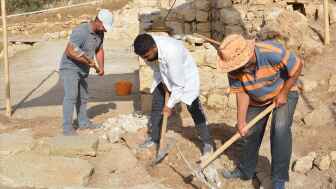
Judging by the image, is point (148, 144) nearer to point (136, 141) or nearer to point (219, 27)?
point (136, 141)

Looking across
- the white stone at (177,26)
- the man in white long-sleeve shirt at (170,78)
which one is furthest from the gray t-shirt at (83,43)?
the white stone at (177,26)

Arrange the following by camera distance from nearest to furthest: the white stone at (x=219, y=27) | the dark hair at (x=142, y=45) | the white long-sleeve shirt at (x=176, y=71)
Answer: the dark hair at (x=142, y=45)
the white long-sleeve shirt at (x=176, y=71)
the white stone at (x=219, y=27)

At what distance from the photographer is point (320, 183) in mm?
4461

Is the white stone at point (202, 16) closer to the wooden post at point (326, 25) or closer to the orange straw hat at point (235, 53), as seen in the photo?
the wooden post at point (326, 25)

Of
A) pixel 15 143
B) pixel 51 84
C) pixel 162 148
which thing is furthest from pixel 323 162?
pixel 51 84

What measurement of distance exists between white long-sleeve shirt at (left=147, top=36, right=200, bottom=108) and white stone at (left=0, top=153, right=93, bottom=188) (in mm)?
1109

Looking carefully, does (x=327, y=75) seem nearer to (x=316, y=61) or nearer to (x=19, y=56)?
(x=316, y=61)

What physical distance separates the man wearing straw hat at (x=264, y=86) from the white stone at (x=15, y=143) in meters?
2.48

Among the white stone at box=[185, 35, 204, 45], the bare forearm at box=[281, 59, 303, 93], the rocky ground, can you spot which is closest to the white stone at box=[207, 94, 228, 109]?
the rocky ground

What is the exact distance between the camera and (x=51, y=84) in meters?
9.31

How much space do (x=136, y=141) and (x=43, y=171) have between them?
1.33 m

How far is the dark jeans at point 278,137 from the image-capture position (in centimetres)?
404

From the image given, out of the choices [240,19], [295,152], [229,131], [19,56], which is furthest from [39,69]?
[295,152]

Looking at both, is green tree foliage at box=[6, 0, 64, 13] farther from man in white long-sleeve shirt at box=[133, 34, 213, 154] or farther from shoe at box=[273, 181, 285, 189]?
shoe at box=[273, 181, 285, 189]
